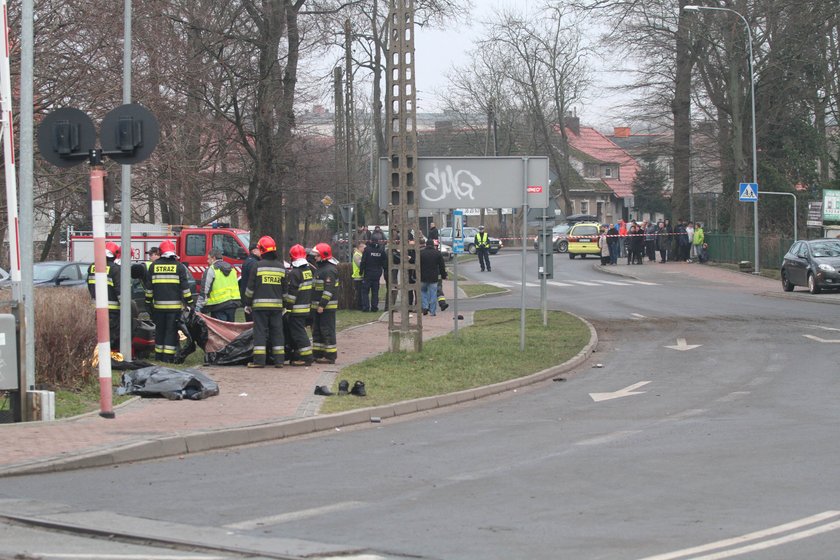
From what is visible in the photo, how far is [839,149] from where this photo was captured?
152 ft

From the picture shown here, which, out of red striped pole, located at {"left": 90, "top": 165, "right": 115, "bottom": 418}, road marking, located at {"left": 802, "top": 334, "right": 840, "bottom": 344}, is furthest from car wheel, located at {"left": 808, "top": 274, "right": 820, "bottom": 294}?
red striped pole, located at {"left": 90, "top": 165, "right": 115, "bottom": 418}

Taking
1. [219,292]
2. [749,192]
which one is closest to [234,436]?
[219,292]

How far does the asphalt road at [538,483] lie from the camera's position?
6.80 meters

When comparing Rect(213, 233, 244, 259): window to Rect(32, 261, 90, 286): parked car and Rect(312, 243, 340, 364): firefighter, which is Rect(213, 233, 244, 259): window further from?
Rect(312, 243, 340, 364): firefighter

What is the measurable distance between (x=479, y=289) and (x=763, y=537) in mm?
29562

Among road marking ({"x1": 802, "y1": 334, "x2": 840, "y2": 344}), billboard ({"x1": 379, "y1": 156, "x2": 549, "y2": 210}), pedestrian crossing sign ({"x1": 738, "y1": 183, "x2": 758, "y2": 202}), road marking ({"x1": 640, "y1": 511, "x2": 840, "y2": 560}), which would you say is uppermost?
pedestrian crossing sign ({"x1": 738, "y1": 183, "x2": 758, "y2": 202})

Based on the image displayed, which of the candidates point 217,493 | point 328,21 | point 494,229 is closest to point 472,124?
point 494,229

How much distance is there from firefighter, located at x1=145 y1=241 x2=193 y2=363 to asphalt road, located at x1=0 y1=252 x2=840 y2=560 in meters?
5.22

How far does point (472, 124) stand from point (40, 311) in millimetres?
72456

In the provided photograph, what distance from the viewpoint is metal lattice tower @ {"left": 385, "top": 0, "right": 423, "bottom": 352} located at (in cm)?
1702

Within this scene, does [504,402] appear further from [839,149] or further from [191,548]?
[839,149]

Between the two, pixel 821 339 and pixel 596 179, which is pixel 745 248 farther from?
pixel 596 179

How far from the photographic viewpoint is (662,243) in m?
51.4

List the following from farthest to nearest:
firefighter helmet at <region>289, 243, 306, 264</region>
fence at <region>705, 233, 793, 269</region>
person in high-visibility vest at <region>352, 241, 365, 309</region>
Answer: fence at <region>705, 233, 793, 269</region> → person in high-visibility vest at <region>352, 241, 365, 309</region> → firefighter helmet at <region>289, 243, 306, 264</region>
